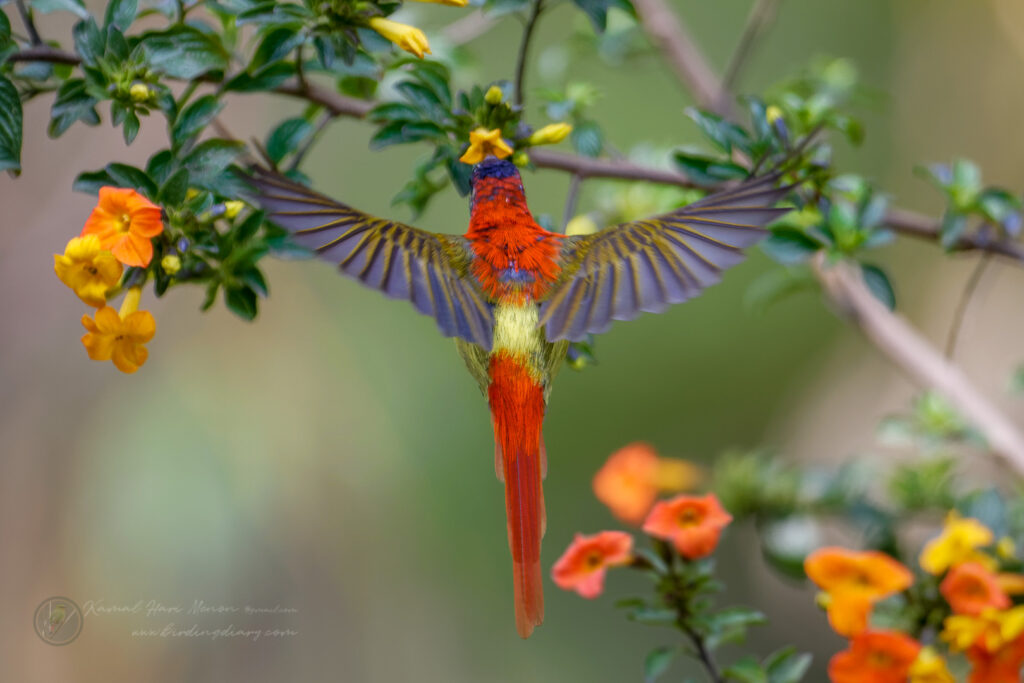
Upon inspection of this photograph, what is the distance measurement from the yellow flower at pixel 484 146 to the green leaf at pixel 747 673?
0.82m

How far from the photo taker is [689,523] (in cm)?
139

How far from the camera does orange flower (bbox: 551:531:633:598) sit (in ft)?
4.49

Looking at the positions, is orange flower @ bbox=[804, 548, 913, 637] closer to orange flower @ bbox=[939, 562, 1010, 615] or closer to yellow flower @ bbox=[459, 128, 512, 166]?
orange flower @ bbox=[939, 562, 1010, 615]

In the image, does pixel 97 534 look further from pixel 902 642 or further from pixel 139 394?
pixel 902 642

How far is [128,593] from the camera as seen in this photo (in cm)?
291

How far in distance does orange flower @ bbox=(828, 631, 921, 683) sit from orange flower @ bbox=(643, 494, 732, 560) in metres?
0.23

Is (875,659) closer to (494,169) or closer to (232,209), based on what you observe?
(494,169)

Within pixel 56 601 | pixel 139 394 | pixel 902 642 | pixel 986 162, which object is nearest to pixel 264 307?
pixel 139 394

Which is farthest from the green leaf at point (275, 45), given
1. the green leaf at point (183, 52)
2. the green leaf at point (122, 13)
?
the green leaf at point (122, 13)

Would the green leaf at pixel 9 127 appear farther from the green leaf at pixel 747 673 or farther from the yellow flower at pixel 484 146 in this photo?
the green leaf at pixel 747 673

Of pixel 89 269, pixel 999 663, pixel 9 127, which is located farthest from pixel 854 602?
pixel 9 127

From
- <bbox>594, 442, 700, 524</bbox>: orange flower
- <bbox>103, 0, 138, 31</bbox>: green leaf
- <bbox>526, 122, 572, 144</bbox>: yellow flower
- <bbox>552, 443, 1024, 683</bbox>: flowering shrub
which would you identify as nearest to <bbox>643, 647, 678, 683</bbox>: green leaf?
<bbox>552, 443, 1024, 683</bbox>: flowering shrub

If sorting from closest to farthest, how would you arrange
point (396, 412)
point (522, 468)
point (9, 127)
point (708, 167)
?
point (9, 127)
point (522, 468)
point (708, 167)
point (396, 412)

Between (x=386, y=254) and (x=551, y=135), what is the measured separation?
33 centimetres
